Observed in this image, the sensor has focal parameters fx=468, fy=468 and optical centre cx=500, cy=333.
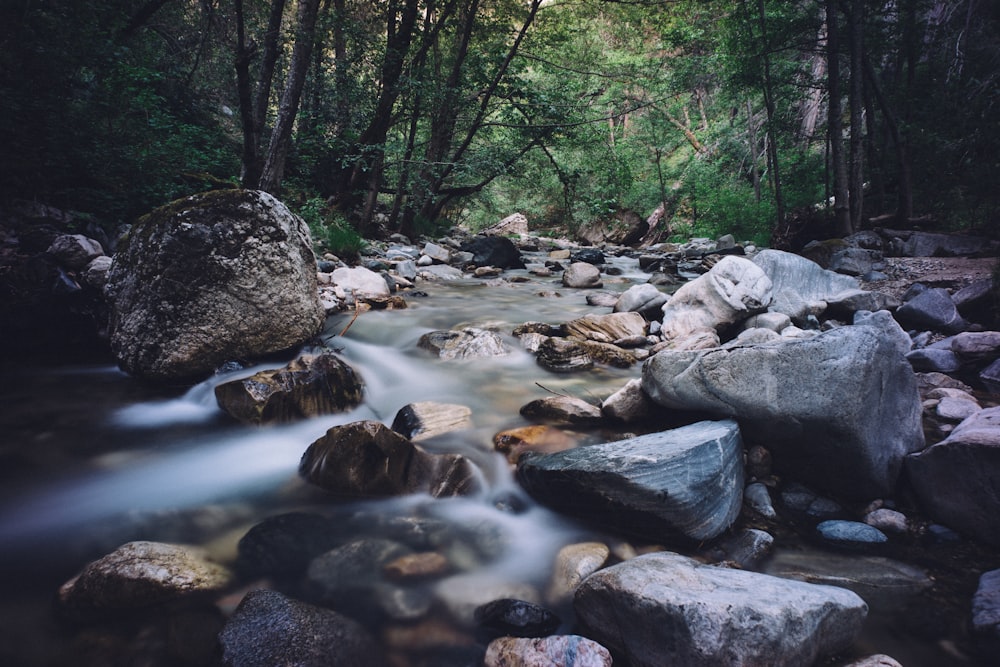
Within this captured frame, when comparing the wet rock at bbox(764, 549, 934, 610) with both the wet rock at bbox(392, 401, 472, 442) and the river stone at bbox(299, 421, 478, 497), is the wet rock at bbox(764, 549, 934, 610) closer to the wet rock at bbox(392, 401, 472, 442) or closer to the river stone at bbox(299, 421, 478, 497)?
the river stone at bbox(299, 421, 478, 497)

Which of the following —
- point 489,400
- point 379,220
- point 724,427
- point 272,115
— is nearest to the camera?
point 724,427

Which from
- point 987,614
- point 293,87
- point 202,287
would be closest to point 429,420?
point 202,287

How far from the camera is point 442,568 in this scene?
2.18m

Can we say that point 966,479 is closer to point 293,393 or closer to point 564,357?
point 564,357

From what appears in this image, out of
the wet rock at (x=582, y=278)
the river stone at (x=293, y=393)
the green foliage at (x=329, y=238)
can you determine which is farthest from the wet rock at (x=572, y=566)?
the wet rock at (x=582, y=278)

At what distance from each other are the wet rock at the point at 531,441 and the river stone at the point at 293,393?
129 centimetres

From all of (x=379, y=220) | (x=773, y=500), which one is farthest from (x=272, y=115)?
(x=773, y=500)

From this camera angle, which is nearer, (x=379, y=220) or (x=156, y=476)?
(x=156, y=476)

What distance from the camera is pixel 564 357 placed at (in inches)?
183

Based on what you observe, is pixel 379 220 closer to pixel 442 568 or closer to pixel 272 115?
pixel 272 115

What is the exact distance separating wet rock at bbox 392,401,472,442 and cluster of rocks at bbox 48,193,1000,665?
19 mm

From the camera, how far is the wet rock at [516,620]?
5.91 ft

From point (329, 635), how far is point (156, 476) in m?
1.83

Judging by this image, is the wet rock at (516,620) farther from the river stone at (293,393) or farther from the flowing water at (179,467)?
the river stone at (293,393)
